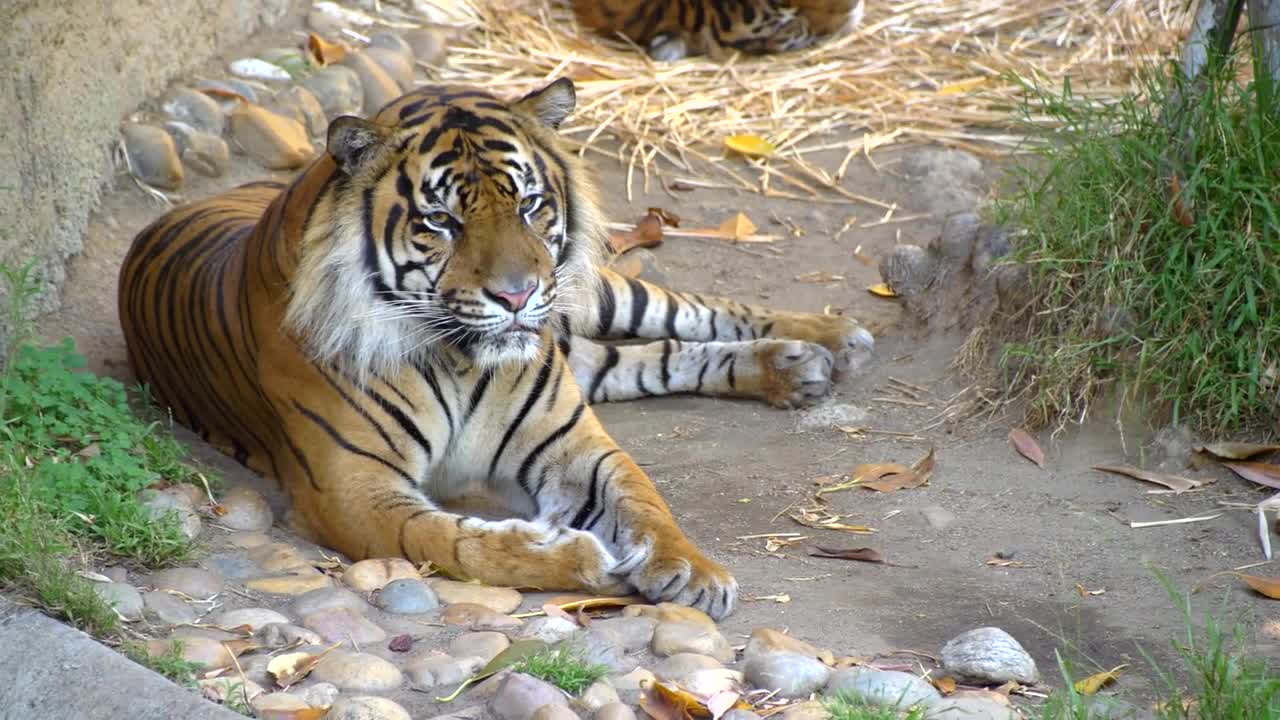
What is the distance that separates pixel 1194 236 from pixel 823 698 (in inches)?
73.9

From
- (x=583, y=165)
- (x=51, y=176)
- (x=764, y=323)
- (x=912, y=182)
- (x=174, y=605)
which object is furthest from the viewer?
(x=912, y=182)

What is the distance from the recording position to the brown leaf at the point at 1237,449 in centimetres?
378

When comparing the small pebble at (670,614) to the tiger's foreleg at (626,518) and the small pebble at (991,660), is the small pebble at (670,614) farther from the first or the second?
the small pebble at (991,660)

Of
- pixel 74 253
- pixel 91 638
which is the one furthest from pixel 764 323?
pixel 91 638

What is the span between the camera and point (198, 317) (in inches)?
162

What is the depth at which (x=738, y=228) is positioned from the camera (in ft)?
18.8

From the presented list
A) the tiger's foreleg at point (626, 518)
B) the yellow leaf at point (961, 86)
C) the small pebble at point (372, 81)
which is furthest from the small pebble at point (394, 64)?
the tiger's foreleg at point (626, 518)

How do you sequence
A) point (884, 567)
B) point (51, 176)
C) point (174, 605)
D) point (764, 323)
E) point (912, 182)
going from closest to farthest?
point (174, 605) < point (884, 567) < point (51, 176) < point (764, 323) < point (912, 182)

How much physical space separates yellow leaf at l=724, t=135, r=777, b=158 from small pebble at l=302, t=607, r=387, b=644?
3527 mm

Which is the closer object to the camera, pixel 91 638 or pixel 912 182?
pixel 91 638

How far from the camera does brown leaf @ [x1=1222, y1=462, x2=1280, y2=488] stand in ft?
12.1

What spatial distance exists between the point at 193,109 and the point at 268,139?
0.28 metres

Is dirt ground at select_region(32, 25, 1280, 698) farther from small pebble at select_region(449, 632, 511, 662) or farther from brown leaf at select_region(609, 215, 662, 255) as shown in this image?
small pebble at select_region(449, 632, 511, 662)

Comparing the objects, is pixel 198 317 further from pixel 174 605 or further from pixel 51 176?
pixel 174 605
